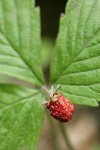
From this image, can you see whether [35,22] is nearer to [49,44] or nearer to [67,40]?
[67,40]

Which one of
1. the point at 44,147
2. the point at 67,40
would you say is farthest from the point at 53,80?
the point at 44,147

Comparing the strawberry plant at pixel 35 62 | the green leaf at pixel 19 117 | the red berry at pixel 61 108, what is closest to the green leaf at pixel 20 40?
the strawberry plant at pixel 35 62

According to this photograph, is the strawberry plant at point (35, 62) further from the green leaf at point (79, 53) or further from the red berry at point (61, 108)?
the red berry at point (61, 108)

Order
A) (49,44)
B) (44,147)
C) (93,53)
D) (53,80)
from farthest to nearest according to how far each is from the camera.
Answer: (49,44) → (44,147) → (53,80) → (93,53)

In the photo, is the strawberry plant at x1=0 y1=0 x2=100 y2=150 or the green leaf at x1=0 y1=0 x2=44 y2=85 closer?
the strawberry plant at x1=0 y1=0 x2=100 y2=150

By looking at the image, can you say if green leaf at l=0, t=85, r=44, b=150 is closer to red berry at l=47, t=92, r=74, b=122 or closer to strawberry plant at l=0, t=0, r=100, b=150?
strawberry plant at l=0, t=0, r=100, b=150

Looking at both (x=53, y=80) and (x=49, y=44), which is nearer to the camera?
(x=53, y=80)

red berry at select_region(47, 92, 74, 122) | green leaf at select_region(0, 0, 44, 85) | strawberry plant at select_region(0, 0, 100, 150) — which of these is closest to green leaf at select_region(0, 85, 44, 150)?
strawberry plant at select_region(0, 0, 100, 150)
